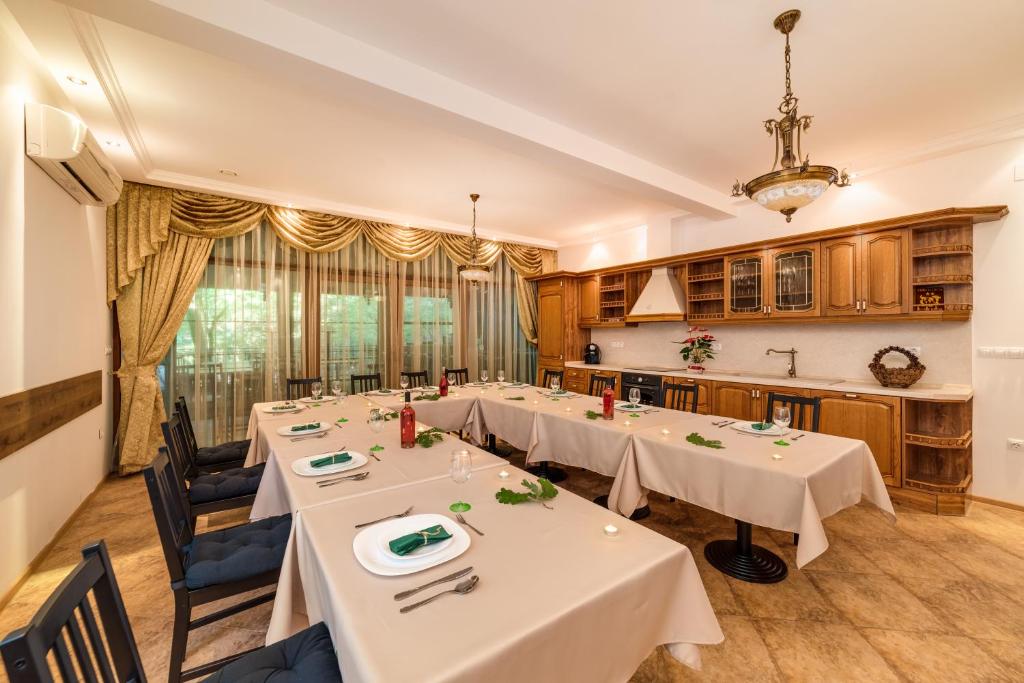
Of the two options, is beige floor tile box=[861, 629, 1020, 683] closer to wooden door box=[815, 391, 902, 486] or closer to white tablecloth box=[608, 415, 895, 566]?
white tablecloth box=[608, 415, 895, 566]

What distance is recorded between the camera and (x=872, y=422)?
10.8ft

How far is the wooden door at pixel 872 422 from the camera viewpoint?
3.19 m

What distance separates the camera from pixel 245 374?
4418mm

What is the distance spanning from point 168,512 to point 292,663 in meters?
0.80

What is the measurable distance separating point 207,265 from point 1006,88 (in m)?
6.54

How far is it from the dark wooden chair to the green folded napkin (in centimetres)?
151

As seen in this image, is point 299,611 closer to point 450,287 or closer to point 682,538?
point 682,538

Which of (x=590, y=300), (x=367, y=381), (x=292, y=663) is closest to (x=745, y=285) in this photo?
(x=590, y=300)

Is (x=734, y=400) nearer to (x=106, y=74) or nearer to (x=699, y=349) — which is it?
(x=699, y=349)

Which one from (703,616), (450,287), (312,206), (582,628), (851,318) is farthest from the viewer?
(450,287)

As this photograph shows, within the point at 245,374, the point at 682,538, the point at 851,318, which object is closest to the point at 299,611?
the point at 682,538

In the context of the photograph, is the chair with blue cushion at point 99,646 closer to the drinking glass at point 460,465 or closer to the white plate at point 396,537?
the white plate at point 396,537

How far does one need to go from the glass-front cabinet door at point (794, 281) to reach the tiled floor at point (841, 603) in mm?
1832

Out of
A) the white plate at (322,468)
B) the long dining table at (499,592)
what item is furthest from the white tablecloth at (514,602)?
the white plate at (322,468)
